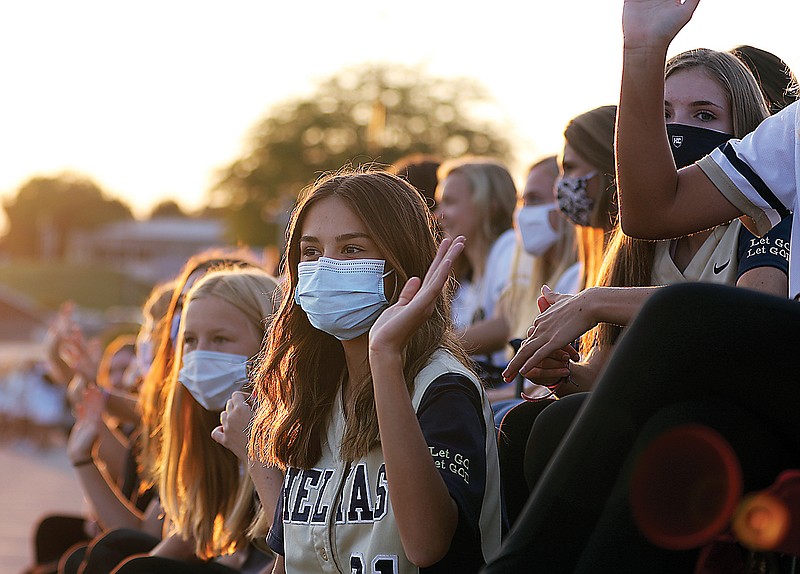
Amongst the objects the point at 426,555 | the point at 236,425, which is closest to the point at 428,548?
the point at 426,555

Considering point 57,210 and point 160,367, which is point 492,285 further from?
point 57,210

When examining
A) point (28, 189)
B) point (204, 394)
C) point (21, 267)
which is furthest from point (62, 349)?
point (28, 189)

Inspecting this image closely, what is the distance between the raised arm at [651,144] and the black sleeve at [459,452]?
586 mm

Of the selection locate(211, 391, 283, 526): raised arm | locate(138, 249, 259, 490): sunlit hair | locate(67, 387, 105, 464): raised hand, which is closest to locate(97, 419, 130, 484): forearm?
locate(67, 387, 105, 464): raised hand

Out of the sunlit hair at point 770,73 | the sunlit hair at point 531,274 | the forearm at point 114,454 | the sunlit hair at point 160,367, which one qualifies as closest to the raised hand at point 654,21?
the sunlit hair at point 770,73

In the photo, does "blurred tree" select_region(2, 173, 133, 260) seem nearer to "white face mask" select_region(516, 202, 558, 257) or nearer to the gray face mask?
"white face mask" select_region(516, 202, 558, 257)

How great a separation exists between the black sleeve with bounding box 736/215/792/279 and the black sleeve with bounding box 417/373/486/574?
82 centimetres

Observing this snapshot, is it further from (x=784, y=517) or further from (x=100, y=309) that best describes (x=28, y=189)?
(x=784, y=517)

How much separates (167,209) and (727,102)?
424ft

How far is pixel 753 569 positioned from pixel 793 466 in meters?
0.21

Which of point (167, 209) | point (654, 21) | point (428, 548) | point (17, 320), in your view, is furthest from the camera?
point (167, 209)

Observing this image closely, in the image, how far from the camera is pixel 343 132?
113 ft

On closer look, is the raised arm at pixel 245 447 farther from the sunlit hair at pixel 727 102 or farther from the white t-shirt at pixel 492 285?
the white t-shirt at pixel 492 285

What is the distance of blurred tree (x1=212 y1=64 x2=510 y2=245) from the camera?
3409cm
